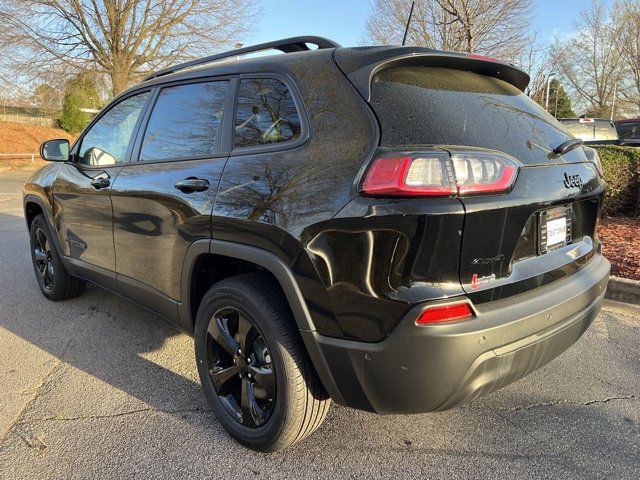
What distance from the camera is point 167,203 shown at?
8.85 ft

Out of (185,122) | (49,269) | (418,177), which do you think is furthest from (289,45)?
(49,269)

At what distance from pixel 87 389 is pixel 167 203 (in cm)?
122

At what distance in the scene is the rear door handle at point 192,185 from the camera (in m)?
2.47

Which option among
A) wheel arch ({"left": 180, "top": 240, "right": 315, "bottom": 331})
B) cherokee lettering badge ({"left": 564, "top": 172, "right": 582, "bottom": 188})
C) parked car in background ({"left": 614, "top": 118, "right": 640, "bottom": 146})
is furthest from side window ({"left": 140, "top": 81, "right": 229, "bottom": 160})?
parked car in background ({"left": 614, "top": 118, "right": 640, "bottom": 146})

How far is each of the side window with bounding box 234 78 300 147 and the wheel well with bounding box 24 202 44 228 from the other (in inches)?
117

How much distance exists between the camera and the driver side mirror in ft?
12.9

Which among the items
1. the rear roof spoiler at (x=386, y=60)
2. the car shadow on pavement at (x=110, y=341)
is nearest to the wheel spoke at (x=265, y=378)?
the car shadow on pavement at (x=110, y=341)

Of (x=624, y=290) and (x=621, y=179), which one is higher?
(x=621, y=179)

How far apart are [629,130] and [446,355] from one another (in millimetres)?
20141

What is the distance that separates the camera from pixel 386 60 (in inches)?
81.0

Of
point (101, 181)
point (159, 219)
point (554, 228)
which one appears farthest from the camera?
point (101, 181)

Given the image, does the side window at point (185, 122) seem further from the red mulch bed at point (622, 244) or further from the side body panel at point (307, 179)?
the red mulch bed at point (622, 244)

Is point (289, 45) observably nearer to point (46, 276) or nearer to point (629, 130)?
point (46, 276)

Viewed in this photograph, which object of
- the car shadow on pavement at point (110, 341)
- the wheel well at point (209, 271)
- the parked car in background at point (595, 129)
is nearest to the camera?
the wheel well at point (209, 271)
